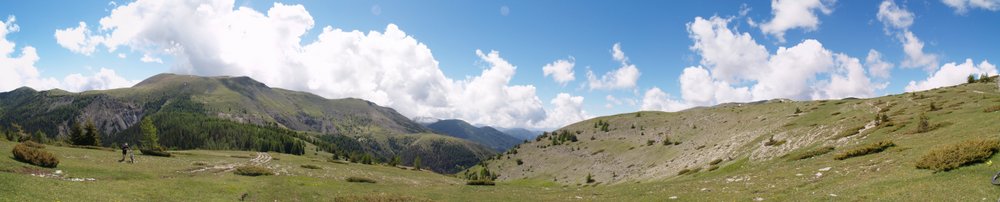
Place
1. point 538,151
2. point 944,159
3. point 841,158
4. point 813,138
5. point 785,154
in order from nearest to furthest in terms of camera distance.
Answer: point 944,159, point 841,158, point 785,154, point 813,138, point 538,151

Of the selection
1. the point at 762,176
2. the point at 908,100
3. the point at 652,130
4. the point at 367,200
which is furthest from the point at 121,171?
the point at 652,130

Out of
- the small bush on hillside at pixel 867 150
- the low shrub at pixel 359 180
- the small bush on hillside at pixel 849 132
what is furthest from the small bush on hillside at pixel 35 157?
the small bush on hillside at pixel 849 132

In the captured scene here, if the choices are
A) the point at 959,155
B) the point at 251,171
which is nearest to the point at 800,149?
the point at 959,155

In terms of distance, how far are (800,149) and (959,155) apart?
2898cm

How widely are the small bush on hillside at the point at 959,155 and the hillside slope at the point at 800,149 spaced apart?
666 millimetres

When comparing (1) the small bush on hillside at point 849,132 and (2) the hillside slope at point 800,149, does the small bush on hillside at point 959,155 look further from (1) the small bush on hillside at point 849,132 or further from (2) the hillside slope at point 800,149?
(1) the small bush on hillside at point 849,132

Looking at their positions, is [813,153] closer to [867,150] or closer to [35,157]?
[867,150]

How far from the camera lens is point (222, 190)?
132 ft

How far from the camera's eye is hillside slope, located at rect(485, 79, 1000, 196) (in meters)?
32.2

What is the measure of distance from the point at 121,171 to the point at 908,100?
117280mm

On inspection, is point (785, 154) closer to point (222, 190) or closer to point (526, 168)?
point (222, 190)

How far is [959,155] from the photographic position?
94.2ft

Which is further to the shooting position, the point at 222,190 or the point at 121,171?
the point at 121,171

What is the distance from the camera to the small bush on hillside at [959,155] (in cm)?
2808
